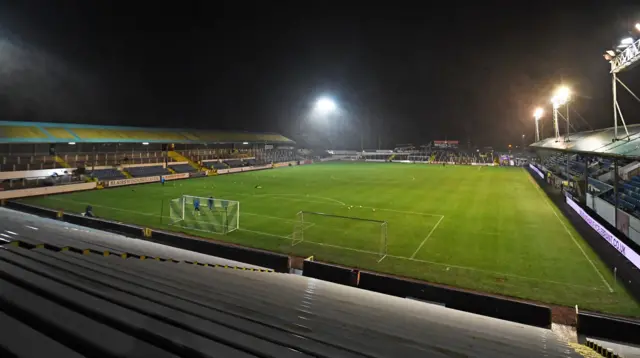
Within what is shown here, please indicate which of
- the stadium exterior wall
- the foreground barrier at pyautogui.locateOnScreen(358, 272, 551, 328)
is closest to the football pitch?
the stadium exterior wall

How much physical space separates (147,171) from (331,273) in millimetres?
38640

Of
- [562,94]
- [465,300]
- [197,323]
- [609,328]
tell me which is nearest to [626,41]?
[609,328]

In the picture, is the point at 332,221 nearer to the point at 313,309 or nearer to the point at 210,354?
the point at 313,309

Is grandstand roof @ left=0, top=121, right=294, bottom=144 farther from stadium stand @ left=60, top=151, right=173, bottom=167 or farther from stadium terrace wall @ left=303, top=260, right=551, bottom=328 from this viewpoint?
stadium terrace wall @ left=303, top=260, right=551, bottom=328

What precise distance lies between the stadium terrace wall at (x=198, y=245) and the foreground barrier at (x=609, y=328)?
28.6 feet

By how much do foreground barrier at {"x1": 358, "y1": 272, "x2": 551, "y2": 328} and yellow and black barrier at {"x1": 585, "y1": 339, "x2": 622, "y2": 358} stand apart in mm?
992

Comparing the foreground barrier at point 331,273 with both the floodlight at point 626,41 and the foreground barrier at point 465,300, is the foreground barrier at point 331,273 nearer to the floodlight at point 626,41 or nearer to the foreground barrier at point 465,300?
the foreground barrier at point 465,300

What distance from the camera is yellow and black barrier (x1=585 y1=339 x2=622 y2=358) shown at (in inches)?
276

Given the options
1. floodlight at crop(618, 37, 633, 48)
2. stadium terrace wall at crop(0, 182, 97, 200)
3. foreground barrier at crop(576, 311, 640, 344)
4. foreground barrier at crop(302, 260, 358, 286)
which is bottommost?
foreground barrier at crop(576, 311, 640, 344)

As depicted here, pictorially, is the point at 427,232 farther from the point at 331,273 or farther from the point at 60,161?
the point at 60,161

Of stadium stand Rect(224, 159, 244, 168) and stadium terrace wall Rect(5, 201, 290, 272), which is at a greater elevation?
stadium stand Rect(224, 159, 244, 168)

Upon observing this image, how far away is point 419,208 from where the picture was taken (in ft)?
84.7

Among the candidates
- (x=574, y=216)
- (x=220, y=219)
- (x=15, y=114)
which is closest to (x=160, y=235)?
(x=220, y=219)

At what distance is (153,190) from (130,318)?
112 ft
